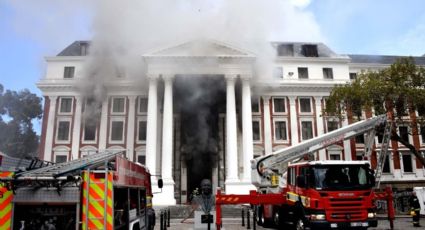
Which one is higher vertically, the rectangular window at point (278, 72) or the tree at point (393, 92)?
the rectangular window at point (278, 72)

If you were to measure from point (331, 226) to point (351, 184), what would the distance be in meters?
1.45

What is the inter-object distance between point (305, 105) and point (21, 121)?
31981 mm

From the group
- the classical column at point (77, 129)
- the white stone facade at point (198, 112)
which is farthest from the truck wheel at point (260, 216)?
the classical column at point (77, 129)

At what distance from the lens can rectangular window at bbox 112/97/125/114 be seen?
109 ft

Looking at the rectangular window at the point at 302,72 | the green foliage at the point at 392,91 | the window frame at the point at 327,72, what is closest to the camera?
the green foliage at the point at 392,91

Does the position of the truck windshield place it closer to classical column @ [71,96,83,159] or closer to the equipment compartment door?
the equipment compartment door

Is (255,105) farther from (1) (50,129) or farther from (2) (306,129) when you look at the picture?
(1) (50,129)

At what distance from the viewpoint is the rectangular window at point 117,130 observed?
107 feet

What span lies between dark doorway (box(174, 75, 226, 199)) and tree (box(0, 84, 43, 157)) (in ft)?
64.5

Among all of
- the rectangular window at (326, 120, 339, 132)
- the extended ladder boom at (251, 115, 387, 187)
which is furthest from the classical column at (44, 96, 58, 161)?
the rectangular window at (326, 120, 339, 132)

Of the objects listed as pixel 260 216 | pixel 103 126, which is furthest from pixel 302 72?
pixel 260 216

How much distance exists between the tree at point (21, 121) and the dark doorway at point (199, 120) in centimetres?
1966

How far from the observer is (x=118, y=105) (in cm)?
3328

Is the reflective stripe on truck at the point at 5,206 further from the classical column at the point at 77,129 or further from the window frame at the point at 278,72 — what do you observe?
the window frame at the point at 278,72
